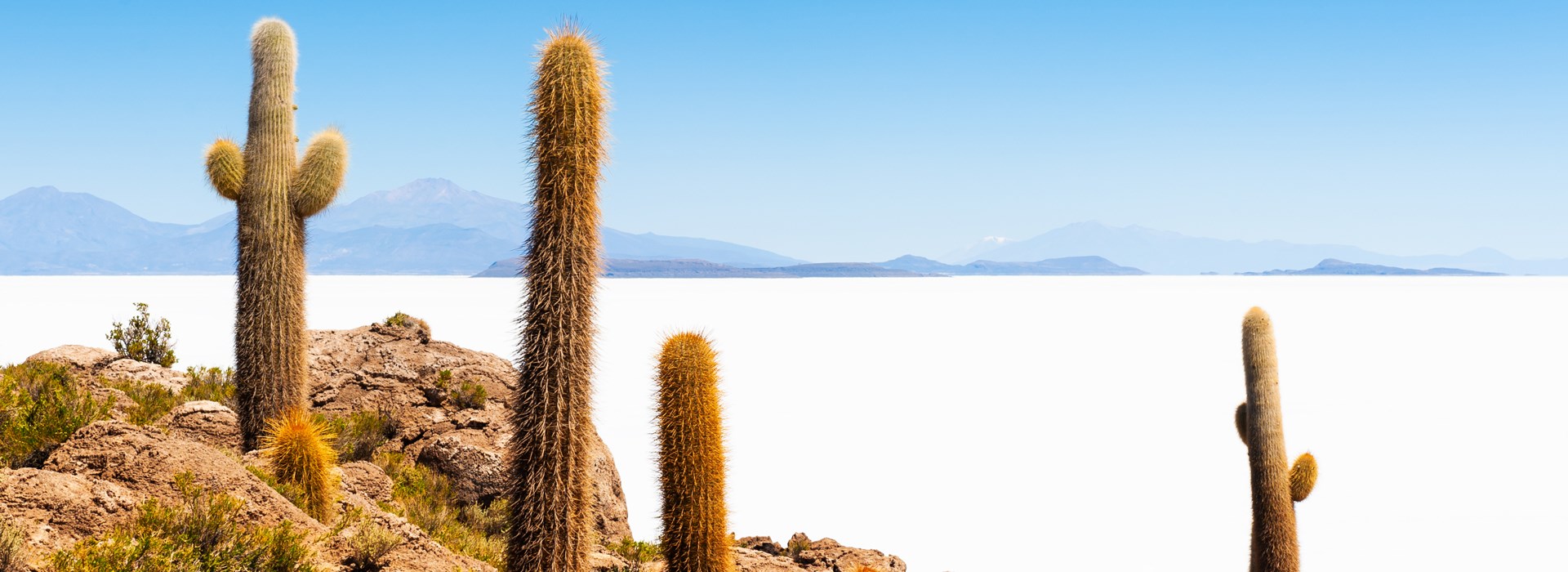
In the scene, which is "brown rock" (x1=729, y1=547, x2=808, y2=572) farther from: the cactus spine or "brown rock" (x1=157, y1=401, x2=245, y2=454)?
"brown rock" (x1=157, y1=401, x2=245, y2=454)

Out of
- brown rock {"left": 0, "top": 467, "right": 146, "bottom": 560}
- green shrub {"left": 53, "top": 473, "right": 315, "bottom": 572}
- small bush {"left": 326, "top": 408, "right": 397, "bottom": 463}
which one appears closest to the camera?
A: green shrub {"left": 53, "top": 473, "right": 315, "bottom": 572}

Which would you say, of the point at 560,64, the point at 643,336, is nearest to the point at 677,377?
the point at 560,64

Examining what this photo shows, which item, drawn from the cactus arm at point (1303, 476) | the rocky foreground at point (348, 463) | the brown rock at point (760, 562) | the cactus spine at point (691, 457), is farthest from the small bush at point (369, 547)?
the cactus arm at point (1303, 476)

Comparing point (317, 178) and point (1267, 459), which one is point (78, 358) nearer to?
point (317, 178)

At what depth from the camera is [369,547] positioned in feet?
22.7

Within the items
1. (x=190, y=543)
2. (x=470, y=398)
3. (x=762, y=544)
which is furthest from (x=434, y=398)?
(x=190, y=543)

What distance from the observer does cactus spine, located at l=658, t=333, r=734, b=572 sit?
7094 mm

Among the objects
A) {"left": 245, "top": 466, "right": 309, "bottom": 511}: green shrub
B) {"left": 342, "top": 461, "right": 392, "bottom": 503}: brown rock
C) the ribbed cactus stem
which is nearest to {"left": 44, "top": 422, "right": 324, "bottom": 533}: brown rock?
{"left": 245, "top": 466, "right": 309, "bottom": 511}: green shrub

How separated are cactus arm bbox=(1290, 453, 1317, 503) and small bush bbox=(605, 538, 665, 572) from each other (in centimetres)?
821

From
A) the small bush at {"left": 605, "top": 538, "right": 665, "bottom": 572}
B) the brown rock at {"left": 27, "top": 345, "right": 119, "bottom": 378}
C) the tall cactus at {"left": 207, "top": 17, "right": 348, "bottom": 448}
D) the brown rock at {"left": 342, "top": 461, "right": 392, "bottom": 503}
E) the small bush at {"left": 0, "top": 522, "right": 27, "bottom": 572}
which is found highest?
the tall cactus at {"left": 207, "top": 17, "right": 348, "bottom": 448}

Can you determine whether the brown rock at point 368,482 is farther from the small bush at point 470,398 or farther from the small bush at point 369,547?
the small bush at point 470,398

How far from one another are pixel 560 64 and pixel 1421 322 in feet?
223

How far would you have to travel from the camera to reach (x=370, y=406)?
497 inches

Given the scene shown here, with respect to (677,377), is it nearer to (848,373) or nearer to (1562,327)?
(848,373)
